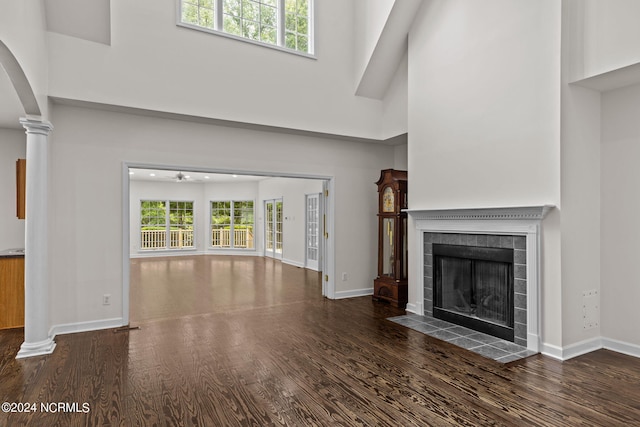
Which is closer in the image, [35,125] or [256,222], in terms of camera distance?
[35,125]

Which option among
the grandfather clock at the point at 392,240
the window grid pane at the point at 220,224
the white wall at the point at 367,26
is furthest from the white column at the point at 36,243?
the window grid pane at the point at 220,224

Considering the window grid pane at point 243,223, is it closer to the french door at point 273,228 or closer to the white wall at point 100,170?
the french door at point 273,228

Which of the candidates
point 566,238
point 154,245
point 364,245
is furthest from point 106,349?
point 154,245

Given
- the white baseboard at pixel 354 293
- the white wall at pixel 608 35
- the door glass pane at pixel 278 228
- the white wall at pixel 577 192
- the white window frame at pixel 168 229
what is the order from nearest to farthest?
the white wall at pixel 608 35, the white wall at pixel 577 192, the white baseboard at pixel 354 293, the door glass pane at pixel 278 228, the white window frame at pixel 168 229

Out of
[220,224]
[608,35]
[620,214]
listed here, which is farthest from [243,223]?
[608,35]

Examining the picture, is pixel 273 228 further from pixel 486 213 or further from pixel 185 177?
pixel 486 213

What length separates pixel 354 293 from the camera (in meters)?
6.28

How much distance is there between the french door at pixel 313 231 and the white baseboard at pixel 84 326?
5.06 meters

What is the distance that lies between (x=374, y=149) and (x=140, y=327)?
4.43 m

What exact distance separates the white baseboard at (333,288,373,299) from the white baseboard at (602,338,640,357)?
335 cm

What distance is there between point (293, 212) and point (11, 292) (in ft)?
22.0

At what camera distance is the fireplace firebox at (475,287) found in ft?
13.1

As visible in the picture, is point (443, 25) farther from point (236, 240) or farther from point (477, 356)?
point (236, 240)

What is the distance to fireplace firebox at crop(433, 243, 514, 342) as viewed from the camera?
3980mm
